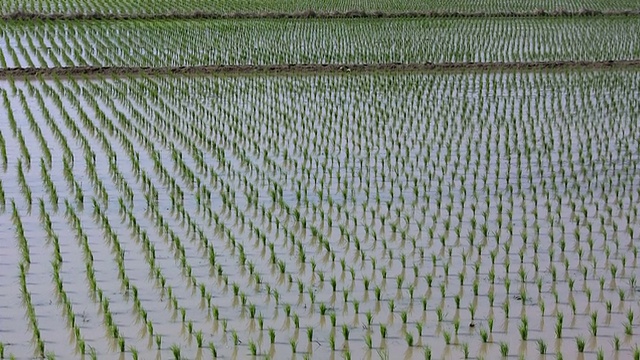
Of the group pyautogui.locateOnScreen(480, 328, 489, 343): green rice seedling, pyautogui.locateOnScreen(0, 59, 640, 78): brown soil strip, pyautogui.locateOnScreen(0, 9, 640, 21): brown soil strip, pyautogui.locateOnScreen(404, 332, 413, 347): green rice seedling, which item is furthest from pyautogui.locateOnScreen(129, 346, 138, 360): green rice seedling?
pyautogui.locateOnScreen(0, 9, 640, 21): brown soil strip

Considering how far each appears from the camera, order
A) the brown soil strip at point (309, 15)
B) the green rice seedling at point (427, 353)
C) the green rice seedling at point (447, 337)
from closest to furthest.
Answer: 1. the green rice seedling at point (427, 353)
2. the green rice seedling at point (447, 337)
3. the brown soil strip at point (309, 15)

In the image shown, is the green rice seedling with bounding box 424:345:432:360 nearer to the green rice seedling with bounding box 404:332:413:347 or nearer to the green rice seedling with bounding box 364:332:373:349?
the green rice seedling with bounding box 404:332:413:347

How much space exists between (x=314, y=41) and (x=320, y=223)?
8.15m

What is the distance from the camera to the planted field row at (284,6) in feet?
56.4

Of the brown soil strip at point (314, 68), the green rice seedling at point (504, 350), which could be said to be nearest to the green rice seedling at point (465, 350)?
the green rice seedling at point (504, 350)

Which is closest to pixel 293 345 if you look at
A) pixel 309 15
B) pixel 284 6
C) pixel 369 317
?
pixel 369 317

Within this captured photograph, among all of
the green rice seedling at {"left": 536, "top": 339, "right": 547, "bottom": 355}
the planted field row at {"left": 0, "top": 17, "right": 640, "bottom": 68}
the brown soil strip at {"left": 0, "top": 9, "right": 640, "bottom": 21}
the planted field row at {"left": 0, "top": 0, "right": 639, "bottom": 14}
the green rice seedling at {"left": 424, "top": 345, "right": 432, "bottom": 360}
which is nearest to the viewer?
the green rice seedling at {"left": 424, "top": 345, "right": 432, "bottom": 360}

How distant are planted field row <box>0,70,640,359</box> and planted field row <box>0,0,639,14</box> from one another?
682 centimetres

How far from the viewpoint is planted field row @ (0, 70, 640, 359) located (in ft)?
15.0

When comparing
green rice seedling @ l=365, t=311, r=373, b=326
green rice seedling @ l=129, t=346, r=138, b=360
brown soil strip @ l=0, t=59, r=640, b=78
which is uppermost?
brown soil strip @ l=0, t=59, r=640, b=78

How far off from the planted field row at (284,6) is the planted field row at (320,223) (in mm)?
6821

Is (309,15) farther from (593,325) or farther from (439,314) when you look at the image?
(593,325)

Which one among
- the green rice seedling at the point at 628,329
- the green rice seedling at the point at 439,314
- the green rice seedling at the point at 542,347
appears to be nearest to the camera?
the green rice seedling at the point at 542,347

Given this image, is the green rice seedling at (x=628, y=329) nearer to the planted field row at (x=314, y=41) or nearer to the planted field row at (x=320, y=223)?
the planted field row at (x=320, y=223)
